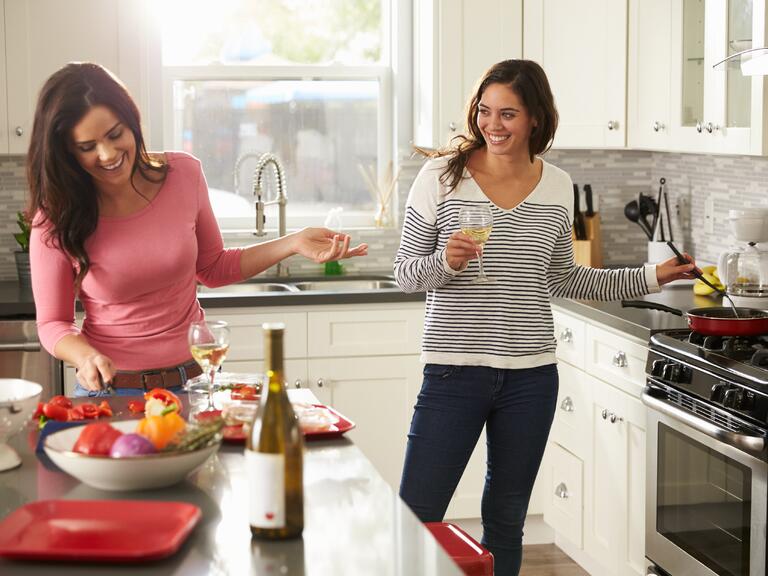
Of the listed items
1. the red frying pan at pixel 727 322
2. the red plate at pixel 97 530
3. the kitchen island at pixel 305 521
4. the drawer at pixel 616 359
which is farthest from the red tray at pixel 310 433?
the drawer at pixel 616 359

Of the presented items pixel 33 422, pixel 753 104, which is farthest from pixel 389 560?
pixel 753 104

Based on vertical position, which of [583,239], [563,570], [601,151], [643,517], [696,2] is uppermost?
[696,2]

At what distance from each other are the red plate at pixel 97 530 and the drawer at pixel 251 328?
2.42 m

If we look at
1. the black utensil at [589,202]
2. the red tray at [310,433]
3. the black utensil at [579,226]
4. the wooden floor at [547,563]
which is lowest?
the wooden floor at [547,563]

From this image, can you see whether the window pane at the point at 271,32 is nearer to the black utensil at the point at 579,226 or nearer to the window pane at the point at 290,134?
the window pane at the point at 290,134

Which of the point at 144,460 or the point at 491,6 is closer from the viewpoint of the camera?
the point at 144,460

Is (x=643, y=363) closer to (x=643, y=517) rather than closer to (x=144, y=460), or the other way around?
(x=643, y=517)

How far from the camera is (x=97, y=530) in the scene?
1460mm

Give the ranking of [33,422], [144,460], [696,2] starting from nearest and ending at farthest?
[144,460], [33,422], [696,2]

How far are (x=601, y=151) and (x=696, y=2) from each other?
3.84 ft

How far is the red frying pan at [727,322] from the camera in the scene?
2904 millimetres

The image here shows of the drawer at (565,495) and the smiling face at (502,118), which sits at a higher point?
the smiling face at (502,118)

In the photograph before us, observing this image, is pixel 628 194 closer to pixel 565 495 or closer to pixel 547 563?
pixel 565 495

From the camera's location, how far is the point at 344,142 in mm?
4836
